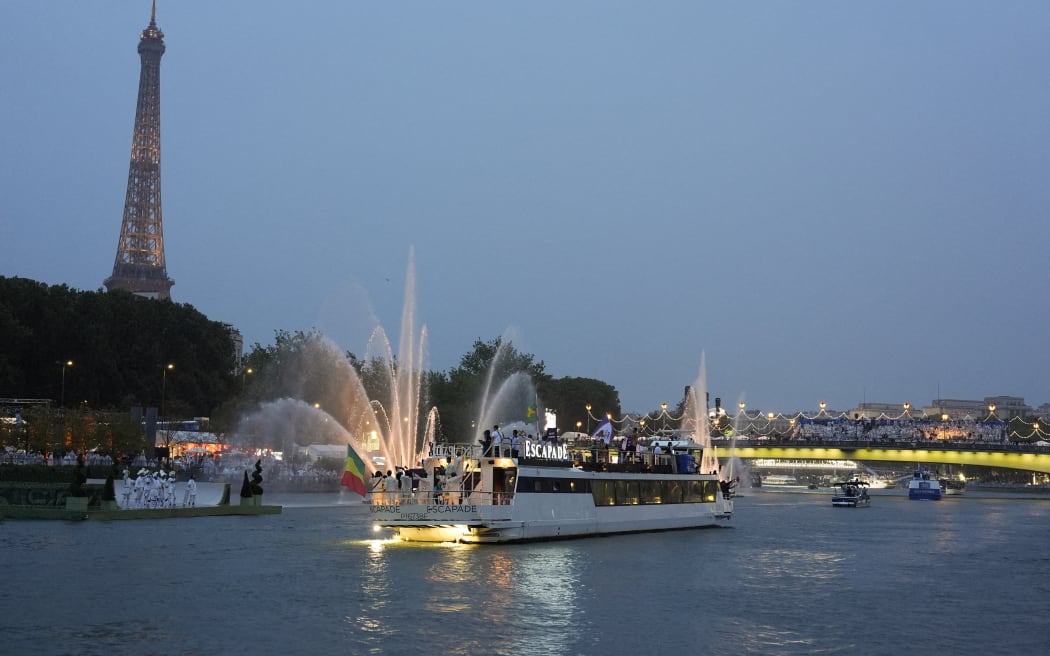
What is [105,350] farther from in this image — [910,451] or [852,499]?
[910,451]

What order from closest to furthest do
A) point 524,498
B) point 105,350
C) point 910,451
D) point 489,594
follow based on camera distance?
point 489,594, point 524,498, point 105,350, point 910,451

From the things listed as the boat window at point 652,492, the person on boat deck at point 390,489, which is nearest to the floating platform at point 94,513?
the person on boat deck at point 390,489

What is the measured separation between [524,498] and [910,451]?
327 ft

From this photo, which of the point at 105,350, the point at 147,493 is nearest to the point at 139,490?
the point at 147,493

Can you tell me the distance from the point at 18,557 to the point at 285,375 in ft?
262

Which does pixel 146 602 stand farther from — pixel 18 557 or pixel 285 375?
pixel 285 375

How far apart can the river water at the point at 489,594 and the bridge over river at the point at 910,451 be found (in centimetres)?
7726

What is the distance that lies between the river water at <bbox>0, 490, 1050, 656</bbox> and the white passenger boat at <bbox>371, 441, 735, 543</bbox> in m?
1.08

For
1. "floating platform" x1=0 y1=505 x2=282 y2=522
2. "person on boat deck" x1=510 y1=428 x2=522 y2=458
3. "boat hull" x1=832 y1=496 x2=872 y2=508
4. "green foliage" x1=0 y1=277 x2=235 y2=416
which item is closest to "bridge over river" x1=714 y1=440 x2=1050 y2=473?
"boat hull" x1=832 y1=496 x2=872 y2=508

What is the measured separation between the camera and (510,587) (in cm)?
4031

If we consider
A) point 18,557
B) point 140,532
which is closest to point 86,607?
point 18,557

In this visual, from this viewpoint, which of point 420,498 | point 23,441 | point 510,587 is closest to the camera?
point 510,587

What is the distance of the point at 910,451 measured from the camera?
14288cm

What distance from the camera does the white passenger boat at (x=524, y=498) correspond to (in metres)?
52.2
